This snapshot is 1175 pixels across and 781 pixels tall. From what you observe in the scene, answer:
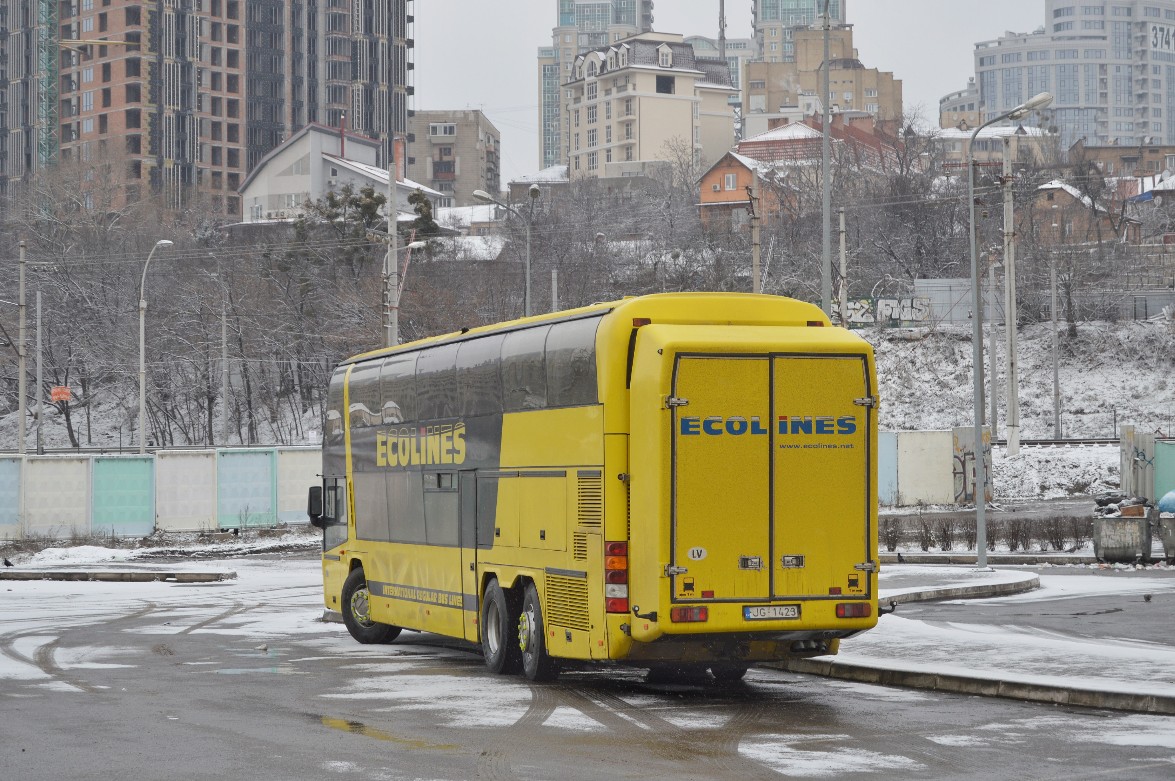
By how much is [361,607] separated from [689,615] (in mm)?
7638

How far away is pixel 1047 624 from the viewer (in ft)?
63.0

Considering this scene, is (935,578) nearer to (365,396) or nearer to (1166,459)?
(365,396)

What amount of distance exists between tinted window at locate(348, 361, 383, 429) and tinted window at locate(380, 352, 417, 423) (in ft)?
0.79

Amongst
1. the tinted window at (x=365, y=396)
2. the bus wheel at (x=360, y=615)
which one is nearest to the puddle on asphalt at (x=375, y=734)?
the bus wheel at (x=360, y=615)

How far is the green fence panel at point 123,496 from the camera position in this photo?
40938 mm

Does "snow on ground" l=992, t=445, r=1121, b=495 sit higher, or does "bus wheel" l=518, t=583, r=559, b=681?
"snow on ground" l=992, t=445, r=1121, b=495

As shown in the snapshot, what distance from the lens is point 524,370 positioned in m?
15.0

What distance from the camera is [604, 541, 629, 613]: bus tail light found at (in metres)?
13.2

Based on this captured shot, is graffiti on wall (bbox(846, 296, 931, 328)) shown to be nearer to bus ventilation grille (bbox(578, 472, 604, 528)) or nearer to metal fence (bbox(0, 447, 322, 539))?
metal fence (bbox(0, 447, 322, 539))

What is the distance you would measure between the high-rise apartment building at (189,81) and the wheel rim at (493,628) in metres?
125

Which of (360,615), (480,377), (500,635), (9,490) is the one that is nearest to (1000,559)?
(360,615)

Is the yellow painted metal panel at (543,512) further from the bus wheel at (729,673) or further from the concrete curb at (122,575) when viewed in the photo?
the concrete curb at (122,575)

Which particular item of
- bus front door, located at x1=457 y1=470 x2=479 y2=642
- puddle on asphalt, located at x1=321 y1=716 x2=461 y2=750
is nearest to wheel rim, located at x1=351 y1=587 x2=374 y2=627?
bus front door, located at x1=457 y1=470 x2=479 y2=642

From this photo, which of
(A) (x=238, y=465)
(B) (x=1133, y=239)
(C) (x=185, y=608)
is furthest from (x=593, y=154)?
(C) (x=185, y=608)
